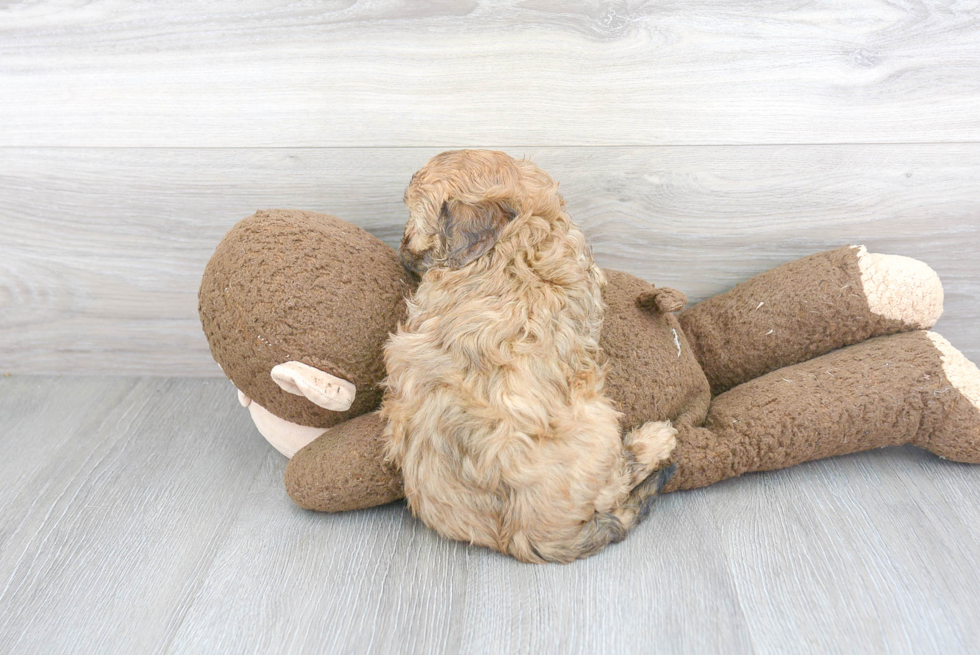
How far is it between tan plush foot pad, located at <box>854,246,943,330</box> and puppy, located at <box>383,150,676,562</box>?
2.44 ft

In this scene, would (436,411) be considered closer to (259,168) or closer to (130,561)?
(130,561)

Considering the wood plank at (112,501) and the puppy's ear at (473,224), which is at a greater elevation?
the puppy's ear at (473,224)

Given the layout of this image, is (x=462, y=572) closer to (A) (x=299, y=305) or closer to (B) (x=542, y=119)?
(A) (x=299, y=305)

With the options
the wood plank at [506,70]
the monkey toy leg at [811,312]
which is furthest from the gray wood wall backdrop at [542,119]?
the monkey toy leg at [811,312]

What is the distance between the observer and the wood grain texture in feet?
5.80

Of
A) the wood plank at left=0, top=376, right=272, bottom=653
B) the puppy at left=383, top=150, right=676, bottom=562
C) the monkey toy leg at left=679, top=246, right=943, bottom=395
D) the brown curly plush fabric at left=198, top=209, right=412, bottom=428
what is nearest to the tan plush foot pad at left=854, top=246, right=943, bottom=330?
the monkey toy leg at left=679, top=246, right=943, bottom=395


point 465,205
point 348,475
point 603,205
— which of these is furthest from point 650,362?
point 348,475

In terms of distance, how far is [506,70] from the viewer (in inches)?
66.4

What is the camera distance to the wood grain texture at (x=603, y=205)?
1.77 m

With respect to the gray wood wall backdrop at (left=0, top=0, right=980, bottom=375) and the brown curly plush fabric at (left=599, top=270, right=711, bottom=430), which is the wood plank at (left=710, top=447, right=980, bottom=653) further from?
the gray wood wall backdrop at (left=0, top=0, right=980, bottom=375)

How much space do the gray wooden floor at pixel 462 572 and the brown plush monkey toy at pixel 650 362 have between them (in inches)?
3.9

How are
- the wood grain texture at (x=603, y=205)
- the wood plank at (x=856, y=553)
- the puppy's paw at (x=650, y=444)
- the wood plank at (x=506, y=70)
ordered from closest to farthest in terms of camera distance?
the wood plank at (x=856, y=553) < the puppy's paw at (x=650, y=444) < the wood plank at (x=506, y=70) < the wood grain texture at (x=603, y=205)

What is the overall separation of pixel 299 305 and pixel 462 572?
26.1 inches

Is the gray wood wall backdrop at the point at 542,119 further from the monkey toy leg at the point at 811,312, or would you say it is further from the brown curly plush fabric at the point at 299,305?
the brown curly plush fabric at the point at 299,305
